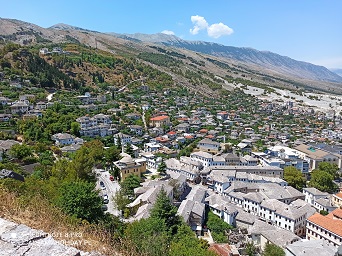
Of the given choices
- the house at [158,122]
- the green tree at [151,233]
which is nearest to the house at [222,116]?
the house at [158,122]

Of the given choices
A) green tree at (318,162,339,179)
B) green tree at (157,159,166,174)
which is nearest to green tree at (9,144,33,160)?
green tree at (157,159,166,174)

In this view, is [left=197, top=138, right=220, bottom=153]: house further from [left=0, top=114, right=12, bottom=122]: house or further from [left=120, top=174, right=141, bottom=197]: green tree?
[left=0, top=114, right=12, bottom=122]: house

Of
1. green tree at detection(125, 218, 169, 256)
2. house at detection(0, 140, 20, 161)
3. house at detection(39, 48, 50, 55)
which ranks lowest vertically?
green tree at detection(125, 218, 169, 256)

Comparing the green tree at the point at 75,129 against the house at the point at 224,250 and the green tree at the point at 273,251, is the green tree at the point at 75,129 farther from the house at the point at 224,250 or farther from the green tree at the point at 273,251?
the green tree at the point at 273,251

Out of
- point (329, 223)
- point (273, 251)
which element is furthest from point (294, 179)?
point (273, 251)

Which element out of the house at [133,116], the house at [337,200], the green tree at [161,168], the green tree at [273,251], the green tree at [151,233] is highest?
the house at [133,116]

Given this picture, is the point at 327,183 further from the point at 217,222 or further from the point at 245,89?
the point at 245,89
